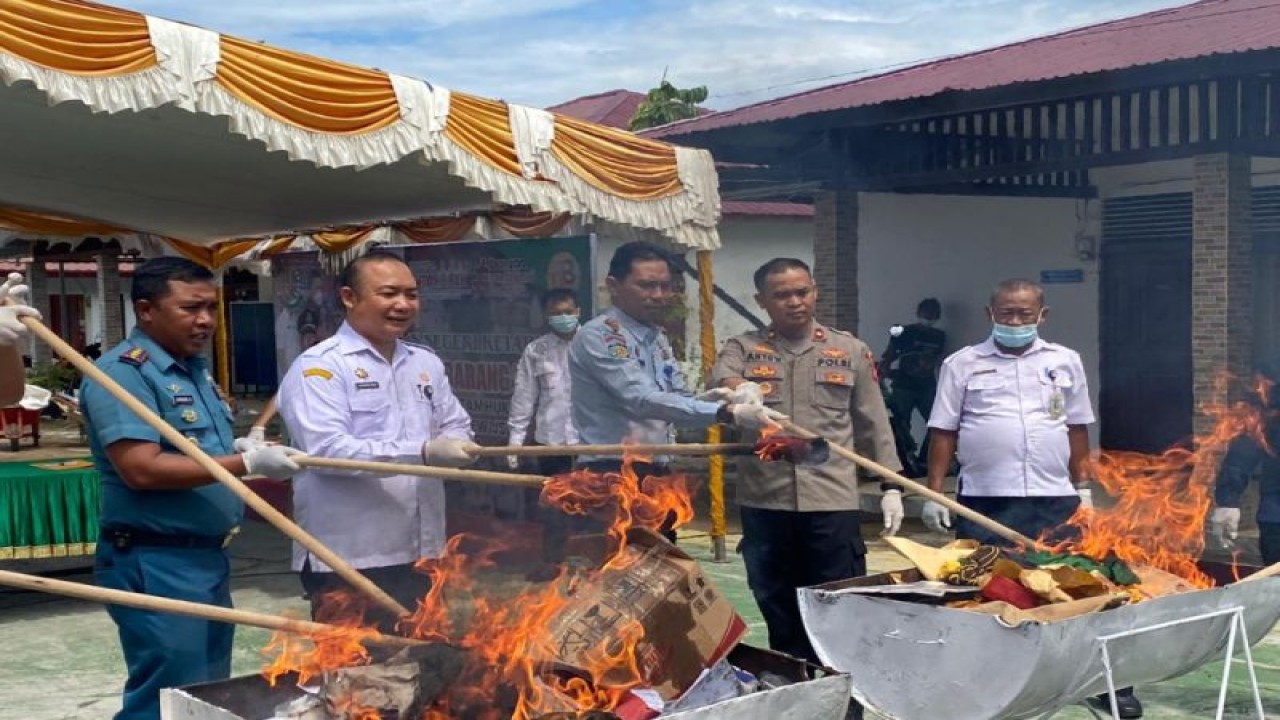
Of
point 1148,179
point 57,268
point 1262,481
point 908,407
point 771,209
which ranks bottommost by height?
point 908,407

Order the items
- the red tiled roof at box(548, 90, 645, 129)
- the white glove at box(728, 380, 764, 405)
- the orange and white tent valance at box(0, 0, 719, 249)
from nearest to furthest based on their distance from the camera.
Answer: the white glove at box(728, 380, 764, 405), the orange and white tent valance at box(0, 0, 719, 249), the red tiled roof at box(548, 90, 645, 129)

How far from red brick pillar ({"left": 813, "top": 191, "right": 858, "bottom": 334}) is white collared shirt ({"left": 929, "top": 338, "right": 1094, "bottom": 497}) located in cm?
760

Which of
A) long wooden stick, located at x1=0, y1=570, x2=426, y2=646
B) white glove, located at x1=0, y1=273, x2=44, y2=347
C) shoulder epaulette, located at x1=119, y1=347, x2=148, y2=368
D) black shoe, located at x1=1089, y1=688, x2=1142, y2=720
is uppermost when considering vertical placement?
white glove, located at x1=0, y1=273, x2=44, y2=347

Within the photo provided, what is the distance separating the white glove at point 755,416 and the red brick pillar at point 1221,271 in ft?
21.5

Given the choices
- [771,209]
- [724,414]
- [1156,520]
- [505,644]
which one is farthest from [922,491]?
[771,209]

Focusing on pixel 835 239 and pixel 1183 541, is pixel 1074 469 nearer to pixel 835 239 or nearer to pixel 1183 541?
pixel 1183 541

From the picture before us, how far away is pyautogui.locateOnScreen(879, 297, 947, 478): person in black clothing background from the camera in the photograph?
40.8 feet

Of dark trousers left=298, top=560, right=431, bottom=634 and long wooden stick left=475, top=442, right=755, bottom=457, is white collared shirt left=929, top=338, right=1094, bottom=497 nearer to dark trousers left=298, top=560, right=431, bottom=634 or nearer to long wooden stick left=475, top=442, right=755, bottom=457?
long wooden stick left=475, top=442, right=755, bottom=457

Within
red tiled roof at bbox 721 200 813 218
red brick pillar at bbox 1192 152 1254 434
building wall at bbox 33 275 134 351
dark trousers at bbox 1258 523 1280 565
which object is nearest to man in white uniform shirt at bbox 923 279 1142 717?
dark trousers at bbox 1258 523 1280 565

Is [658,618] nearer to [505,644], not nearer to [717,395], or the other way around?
[505,644]

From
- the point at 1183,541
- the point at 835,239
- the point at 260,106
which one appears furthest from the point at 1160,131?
the point at 260,106

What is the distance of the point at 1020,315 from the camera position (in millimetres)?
5383

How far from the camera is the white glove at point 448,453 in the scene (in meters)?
3.85

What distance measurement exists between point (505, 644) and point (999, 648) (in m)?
1.42
